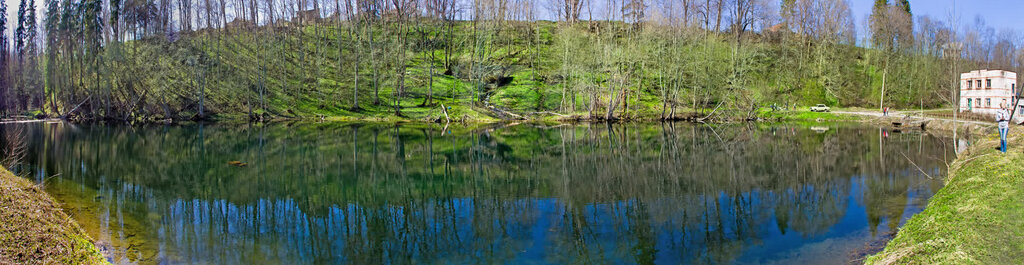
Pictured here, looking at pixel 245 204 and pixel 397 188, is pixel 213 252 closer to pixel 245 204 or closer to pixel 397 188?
pixel 245 204

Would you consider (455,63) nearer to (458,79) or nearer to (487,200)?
(458,79)

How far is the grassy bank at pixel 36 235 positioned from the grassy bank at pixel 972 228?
13.5 meters

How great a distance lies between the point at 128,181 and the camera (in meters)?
20.2

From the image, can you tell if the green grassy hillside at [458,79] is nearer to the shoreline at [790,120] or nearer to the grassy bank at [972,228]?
the shoreline at [790,120]

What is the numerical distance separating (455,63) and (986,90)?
55.8 meters

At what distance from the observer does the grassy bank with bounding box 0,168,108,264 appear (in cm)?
809

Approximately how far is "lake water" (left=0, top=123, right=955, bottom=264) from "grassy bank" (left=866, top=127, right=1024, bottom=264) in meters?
1.33

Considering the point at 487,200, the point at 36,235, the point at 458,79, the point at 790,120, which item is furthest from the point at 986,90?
the point at 36,235

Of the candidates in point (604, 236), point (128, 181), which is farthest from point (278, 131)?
point (604, 236)

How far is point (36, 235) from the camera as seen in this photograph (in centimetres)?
895

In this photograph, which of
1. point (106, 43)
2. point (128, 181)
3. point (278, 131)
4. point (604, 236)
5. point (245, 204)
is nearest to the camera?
point (604, 236)

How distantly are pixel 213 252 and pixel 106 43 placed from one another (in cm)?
A: 6593

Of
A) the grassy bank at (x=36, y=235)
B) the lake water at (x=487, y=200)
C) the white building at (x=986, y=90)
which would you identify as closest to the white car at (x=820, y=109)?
the white building at (x=986, y=90)

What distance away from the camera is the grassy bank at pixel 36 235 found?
809 centimetres
